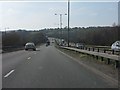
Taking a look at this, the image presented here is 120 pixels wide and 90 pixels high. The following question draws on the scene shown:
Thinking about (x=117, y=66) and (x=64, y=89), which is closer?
(x=64, y=89)

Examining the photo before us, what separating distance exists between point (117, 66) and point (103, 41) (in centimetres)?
8775

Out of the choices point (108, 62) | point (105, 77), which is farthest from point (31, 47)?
point (105, 77)

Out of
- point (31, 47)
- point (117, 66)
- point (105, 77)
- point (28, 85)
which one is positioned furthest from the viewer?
point (31, 47)

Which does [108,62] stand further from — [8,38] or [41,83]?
[8,38]

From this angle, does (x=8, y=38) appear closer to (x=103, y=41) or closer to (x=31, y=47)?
(x=103, y=41)

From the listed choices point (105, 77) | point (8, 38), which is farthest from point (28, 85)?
point (8, 38)

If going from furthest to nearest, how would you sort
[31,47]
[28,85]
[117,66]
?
[31,47] < [117,66] < [28,85]

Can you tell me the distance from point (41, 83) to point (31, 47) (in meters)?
46.5

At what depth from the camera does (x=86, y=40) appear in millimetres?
121938

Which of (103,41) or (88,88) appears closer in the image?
(88,88)

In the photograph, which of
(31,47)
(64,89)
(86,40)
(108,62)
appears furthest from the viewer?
(86,40)

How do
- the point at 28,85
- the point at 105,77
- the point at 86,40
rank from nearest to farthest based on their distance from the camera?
the point at 28,85 → the point at 105,77 → the point at 86,40

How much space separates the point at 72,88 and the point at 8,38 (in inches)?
3706

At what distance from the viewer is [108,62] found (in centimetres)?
1906
